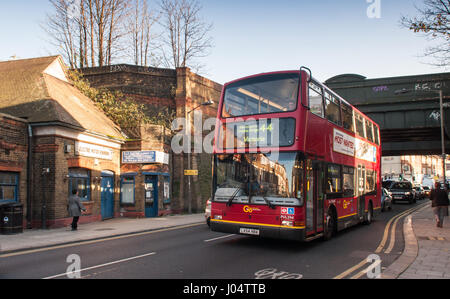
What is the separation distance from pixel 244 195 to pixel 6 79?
16709mm

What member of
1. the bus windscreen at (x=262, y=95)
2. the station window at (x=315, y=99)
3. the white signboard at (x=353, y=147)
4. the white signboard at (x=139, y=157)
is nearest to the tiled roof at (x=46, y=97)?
the white signboard at (x=139, y=157)

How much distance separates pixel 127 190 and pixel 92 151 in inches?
151

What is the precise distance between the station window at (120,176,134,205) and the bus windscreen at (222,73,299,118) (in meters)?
12.5

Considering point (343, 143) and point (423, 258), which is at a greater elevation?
point (343, 143)

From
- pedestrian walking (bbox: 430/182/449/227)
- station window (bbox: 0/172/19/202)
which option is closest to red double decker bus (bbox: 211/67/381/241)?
pedestrian walking (bbox: 430/182/449/227)

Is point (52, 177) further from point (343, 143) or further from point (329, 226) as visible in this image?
point (343, 143)

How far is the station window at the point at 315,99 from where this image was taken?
33.8ft

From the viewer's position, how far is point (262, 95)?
10.2 metres

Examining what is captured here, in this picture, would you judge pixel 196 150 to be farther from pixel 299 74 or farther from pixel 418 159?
pixel 418 159

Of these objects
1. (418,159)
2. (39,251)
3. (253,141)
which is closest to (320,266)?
(253,141)

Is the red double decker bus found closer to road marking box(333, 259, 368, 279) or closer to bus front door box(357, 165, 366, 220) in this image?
road marking box(333, 259, 368, 279)

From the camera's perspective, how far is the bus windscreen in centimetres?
980

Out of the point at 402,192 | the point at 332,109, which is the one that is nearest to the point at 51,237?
the point at 332,109

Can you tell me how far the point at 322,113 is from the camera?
11.1 meters
